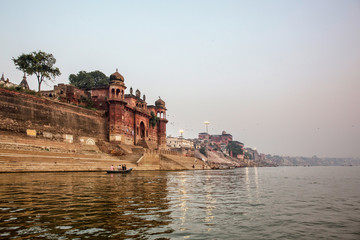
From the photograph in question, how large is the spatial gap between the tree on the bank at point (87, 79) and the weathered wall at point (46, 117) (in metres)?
25.5

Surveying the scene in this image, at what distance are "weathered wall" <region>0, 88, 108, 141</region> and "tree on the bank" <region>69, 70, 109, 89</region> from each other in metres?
25.5

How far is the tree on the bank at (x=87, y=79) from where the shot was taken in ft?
246

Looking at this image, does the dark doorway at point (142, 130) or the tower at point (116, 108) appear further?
the dark doorway at point (142, 130)

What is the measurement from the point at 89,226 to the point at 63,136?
38105 millimetres

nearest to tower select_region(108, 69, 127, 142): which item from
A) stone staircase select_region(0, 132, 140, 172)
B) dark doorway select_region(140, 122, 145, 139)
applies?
stone staircase select_region(0, 132, 140, 172)

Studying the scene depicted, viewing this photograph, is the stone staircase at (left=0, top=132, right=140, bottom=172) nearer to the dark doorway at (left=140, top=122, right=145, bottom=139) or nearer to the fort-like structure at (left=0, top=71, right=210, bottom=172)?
the fort-like structure at (left=0, top=71, right=210, bottom=172)

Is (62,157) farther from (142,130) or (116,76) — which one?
(142,130)

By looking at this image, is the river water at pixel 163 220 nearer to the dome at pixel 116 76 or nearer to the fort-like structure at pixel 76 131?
the fort-like structure at pixel 76 131

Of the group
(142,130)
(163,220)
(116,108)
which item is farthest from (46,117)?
(163,220)

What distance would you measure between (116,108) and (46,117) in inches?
592

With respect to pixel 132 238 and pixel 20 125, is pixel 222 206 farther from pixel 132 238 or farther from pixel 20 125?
pixel 20 125

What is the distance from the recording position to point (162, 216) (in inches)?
379

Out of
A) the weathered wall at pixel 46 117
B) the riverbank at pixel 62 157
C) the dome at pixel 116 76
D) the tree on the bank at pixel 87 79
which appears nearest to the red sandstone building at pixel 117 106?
the dome at pixel 116 76

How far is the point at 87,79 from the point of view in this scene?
76.6m
